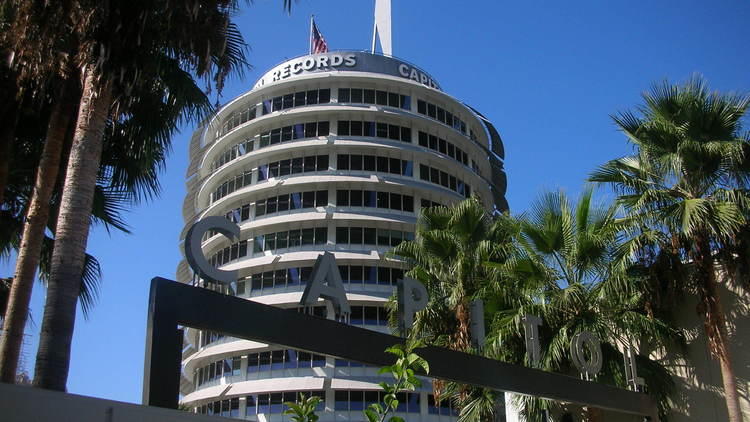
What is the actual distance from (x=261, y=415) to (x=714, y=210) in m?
31.9

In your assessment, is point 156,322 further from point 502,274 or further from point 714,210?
point 714,210

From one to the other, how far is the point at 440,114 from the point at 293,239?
14805 mm

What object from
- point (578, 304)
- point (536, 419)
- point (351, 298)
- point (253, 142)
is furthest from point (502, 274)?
point (253, 142)

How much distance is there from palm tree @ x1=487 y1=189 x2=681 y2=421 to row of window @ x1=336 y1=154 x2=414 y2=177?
102ft

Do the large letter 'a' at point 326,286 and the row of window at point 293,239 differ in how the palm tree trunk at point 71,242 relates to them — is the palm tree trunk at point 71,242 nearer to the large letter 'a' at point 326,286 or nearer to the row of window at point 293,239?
the large letter 'a' at point 326,286

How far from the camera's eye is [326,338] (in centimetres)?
1274

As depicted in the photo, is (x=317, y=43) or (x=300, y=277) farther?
(x=317, y=43)

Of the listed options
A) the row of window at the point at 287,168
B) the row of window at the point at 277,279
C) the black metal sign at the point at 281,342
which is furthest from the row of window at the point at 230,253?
the black metal sign at the point at 281,342

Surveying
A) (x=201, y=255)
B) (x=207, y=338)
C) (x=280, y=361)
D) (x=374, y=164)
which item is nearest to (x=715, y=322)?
(x=201, y=255)

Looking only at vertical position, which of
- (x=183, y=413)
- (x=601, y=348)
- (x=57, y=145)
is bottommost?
(x=183, y=413)

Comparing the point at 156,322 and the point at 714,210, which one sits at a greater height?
the point at 714,210

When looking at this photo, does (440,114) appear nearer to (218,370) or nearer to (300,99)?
(300,99)

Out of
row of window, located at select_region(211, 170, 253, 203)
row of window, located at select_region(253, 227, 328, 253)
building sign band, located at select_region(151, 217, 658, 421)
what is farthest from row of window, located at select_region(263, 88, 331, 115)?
building sign band, located at select_region(151, 217, 658, 421)

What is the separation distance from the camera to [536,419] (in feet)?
66.8
